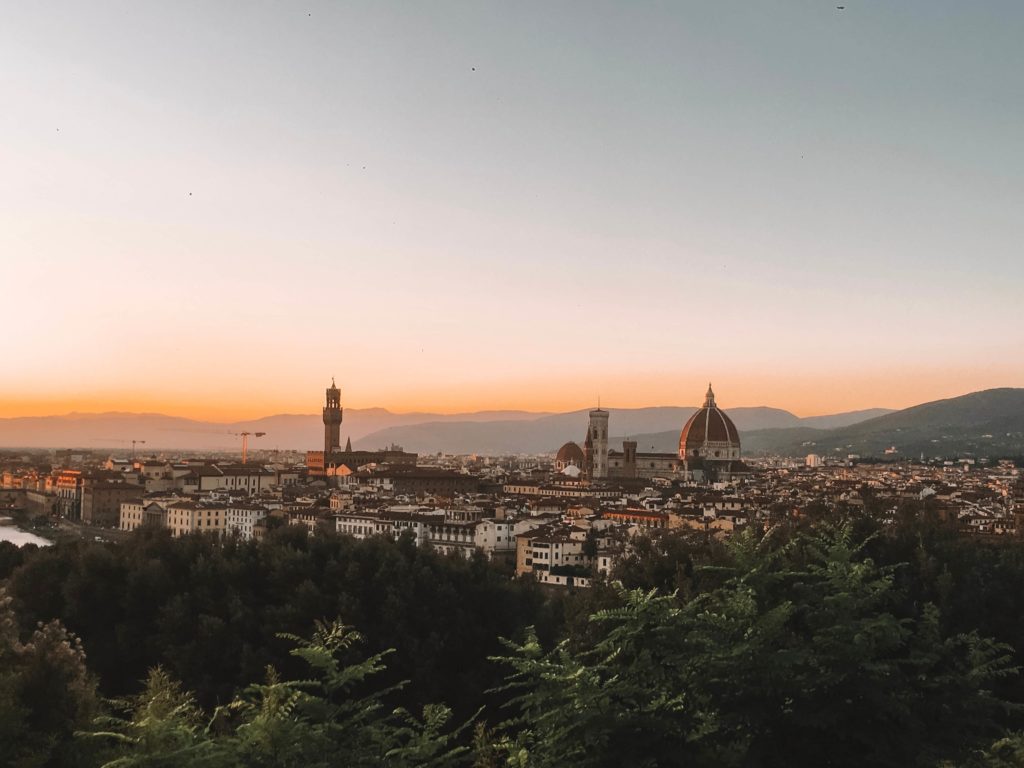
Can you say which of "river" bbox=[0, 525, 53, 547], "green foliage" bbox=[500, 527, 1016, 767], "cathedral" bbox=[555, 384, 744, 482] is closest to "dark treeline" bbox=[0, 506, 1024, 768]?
"green foliage" bbox=[500, 527, 1016, 767]

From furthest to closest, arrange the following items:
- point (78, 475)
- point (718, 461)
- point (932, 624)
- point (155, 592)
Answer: point (718, 461) → point (78, 475) → point (155, 592) → point (932, 624)

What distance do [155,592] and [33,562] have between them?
13.3ft

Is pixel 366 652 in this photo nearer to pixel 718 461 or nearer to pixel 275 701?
pixel 275 701

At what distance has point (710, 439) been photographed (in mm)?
95688

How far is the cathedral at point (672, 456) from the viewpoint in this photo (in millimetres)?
86812

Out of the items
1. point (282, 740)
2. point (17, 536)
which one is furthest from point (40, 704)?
point (17, 536)

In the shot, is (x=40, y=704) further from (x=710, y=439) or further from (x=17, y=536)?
(x=710, y=439)

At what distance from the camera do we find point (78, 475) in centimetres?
7738

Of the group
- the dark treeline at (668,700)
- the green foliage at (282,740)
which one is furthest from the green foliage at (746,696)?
the green foliage at (282,740)

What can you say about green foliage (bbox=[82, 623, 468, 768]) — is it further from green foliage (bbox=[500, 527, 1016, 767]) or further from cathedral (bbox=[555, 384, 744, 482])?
cathedral (bbox=[555, 384, 744, 482])

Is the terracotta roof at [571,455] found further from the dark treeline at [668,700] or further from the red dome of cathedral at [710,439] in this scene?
the dark treeline at [668,700]

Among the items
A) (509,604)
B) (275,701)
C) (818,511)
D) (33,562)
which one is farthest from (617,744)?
(818,511)

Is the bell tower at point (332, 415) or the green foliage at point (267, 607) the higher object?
the bell tower at point (332, 415)

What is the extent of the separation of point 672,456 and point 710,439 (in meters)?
4.05
